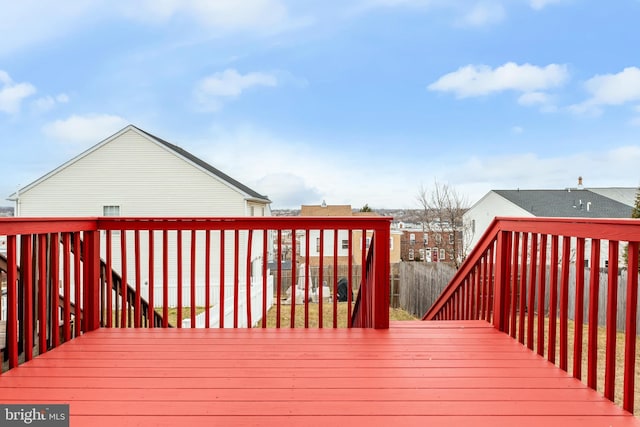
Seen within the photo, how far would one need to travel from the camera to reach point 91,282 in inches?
129

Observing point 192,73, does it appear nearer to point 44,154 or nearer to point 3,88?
point 3,88

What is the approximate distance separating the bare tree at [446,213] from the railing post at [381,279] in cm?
1351

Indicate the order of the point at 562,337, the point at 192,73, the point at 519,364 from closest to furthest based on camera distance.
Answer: the point at 562,337
the point at 519,364
the point at 192,73

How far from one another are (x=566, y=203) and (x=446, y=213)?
8141 mm

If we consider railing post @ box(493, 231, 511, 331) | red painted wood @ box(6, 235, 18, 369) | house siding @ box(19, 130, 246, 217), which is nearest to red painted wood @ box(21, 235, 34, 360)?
red painted wood @ box(6, 235, 18, 369)

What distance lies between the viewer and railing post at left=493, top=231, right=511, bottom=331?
327 centimetres

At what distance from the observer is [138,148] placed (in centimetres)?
1391

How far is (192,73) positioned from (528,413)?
1341cm

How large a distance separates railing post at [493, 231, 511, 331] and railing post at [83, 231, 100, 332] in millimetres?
3239

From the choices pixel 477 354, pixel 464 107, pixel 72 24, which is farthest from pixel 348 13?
pixel 477 354

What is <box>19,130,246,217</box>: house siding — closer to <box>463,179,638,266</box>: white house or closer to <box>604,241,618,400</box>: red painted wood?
<box>463,179,638,266</box>: white house

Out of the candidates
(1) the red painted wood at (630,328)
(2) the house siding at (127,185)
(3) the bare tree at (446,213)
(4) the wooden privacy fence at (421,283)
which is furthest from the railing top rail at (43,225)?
(3) the bare tree at (446,213)

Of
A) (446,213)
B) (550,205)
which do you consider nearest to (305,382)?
(446,213)

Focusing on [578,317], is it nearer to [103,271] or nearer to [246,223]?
[246,223]
